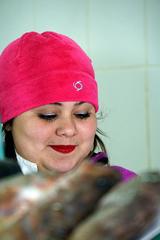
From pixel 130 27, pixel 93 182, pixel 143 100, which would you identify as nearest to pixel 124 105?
pixel 143 100

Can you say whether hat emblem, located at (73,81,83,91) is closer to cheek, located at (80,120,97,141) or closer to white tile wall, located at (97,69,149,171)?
cheek, located at (80,120,97,141)

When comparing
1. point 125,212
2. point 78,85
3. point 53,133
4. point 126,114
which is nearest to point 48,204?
point 125,212

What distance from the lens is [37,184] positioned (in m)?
0.16

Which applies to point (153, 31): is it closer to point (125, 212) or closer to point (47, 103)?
point (47, 103)

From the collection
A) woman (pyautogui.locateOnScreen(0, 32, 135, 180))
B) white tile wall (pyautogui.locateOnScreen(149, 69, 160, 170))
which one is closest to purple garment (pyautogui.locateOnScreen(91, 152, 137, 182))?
woman (pyautogui.locateOnScreen(0, 32, 135, 180))

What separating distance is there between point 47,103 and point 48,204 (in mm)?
276

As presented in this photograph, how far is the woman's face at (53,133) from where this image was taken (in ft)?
1.31

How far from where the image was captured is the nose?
0.37 meters

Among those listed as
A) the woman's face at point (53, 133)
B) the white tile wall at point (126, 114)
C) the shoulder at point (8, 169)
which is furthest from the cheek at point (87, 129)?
the white tile wall at point (126, 114)

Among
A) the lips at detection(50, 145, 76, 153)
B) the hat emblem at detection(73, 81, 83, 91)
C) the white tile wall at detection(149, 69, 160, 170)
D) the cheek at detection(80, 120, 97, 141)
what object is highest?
the hat emblem at detection(73, 81, 83, 91)

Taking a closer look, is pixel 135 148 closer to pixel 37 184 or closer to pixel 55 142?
pixel 55 142

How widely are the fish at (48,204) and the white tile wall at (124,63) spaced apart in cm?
69

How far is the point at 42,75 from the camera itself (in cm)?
45

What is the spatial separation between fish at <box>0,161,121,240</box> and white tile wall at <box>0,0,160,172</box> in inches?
27.3
